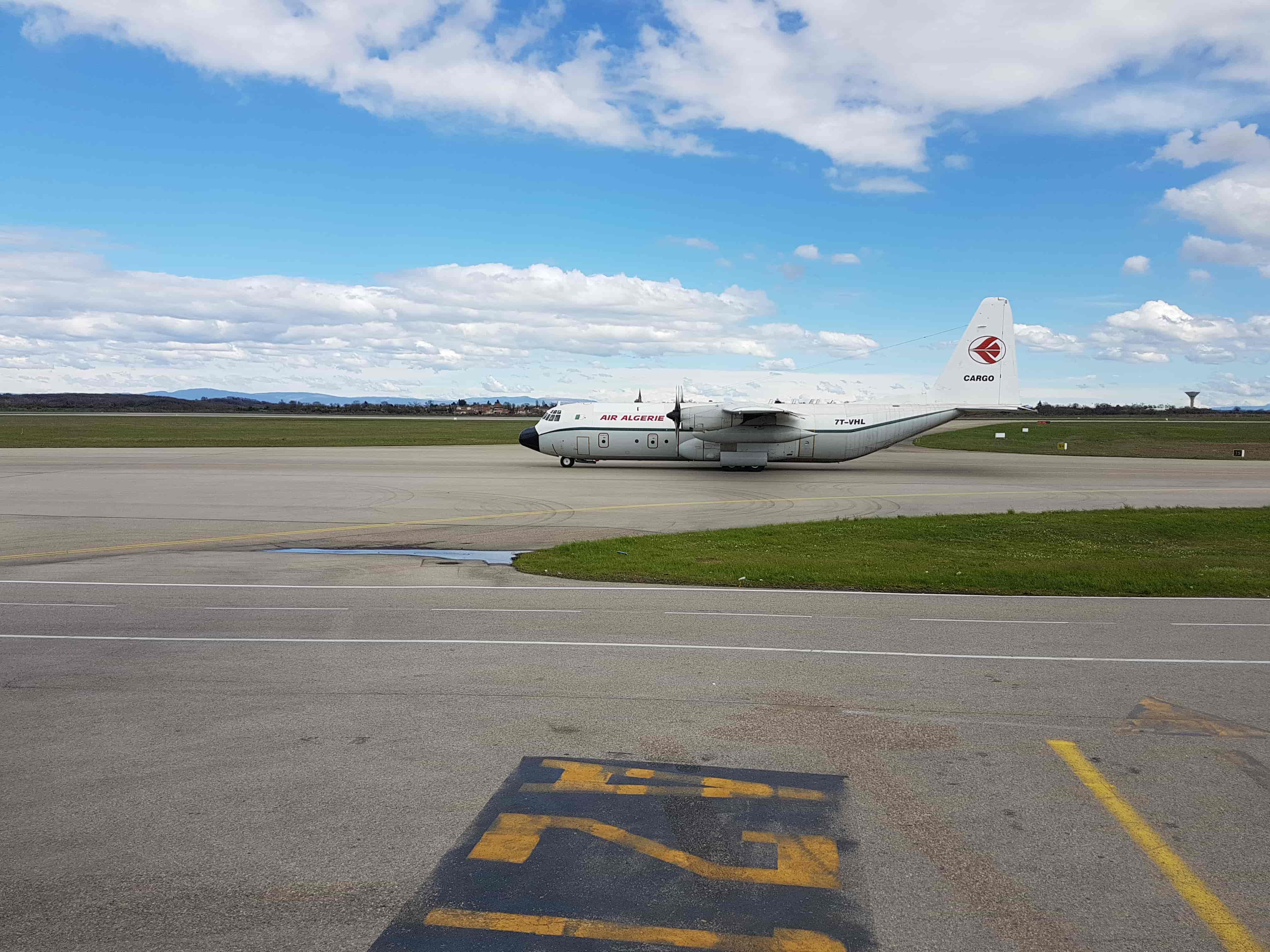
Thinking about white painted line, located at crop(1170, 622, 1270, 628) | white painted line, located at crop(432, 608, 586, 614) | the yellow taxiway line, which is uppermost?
Result: white painted line, located at crop(1170, 622, 1270, 628)

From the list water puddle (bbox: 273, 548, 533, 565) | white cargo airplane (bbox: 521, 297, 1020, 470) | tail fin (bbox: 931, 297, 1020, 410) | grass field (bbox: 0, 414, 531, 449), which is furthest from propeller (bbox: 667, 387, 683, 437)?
grass field (bbox: 0, 414, 531, 449)

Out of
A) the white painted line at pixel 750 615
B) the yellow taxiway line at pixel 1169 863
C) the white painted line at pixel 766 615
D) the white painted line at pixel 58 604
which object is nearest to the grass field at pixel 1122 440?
the white painted line at pixel 766 615

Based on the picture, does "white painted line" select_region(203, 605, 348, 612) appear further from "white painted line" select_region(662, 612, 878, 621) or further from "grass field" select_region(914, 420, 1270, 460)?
"grass field" select_region(914, 420, 1270, 460)

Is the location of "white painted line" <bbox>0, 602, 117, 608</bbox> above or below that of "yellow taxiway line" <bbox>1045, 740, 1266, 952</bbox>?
below

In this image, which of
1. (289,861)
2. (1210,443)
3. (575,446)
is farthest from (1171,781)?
(1210,443)

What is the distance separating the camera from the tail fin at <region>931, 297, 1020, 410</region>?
3984 cm

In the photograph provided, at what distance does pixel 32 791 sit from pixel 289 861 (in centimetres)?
262

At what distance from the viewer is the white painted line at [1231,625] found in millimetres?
12078

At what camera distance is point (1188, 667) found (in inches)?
390

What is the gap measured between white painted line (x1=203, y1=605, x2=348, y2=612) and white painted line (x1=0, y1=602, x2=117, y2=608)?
1.58m

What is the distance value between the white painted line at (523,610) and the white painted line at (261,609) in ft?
5.36

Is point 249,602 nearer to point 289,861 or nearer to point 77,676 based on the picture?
point 77,676

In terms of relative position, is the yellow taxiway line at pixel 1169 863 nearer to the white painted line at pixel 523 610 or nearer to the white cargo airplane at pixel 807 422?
the white painted line at pixel 523 610

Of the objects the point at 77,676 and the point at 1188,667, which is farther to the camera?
the point at 1188,667
